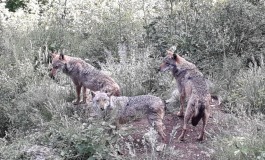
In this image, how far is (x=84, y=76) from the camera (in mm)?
7691

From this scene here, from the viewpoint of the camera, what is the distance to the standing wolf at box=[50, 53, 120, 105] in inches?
290

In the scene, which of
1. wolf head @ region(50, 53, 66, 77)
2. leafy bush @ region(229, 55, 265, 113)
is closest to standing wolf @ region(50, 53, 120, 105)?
wolf head @ region(50, 53, 66, 77)

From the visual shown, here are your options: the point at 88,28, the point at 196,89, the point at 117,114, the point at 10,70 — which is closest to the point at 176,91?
the point at 196,89

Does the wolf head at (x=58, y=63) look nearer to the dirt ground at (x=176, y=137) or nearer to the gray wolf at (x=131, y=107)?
the dirt ground at (x=176, y=137)

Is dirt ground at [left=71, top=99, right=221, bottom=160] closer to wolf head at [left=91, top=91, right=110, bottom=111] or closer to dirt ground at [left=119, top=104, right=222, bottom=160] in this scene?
dirt ground at [left=119, top=104, right=222, bottom=160]

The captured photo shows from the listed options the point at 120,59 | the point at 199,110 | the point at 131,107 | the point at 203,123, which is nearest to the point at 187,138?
the point at 203,123

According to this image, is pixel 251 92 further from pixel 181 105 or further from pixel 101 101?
pixel 101 101

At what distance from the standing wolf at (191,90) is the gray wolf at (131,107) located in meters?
0.42

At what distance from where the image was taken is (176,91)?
25.9 feet

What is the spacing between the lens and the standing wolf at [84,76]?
24.1 feet

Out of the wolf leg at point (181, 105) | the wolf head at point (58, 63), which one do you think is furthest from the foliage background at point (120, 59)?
the wolf leg at point (181, 105)

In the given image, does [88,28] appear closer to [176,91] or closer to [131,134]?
[176,91]

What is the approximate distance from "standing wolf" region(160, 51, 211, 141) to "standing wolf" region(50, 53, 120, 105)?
3.00 ft

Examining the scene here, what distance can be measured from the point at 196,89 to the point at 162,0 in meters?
4.25
